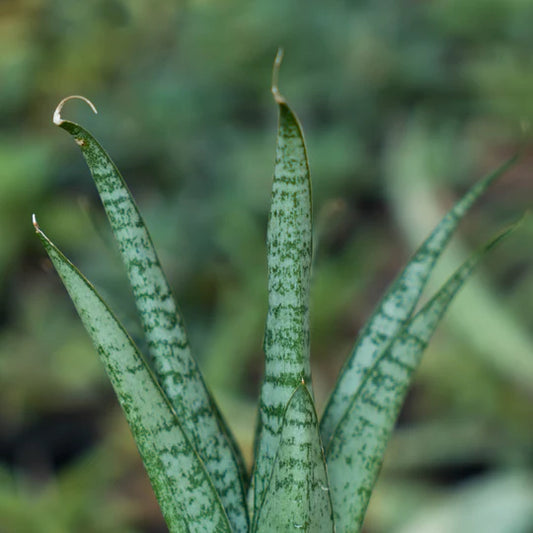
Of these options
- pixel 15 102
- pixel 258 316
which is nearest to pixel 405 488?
pixel 258 316

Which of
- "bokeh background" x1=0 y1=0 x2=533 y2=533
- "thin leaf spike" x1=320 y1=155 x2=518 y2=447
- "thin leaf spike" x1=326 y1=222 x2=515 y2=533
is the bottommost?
"thin leaf spike" x1=326 y1=222 x2=515 y2=533

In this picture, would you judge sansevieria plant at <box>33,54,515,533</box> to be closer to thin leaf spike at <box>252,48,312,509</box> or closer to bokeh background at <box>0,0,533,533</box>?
thin leaf spike at <box>252,48,312,509</box>

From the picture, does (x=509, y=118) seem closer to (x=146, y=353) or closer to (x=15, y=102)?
(x=15, y=102)

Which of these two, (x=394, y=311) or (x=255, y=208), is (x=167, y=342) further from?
(x=255, y=208)

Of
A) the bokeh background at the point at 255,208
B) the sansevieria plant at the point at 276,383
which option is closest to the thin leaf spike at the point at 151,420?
the sansevieria plant at the point at 276,383

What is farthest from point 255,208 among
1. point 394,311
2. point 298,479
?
point 298,479

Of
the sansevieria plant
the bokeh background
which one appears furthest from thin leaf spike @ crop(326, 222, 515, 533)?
the bokeh background
